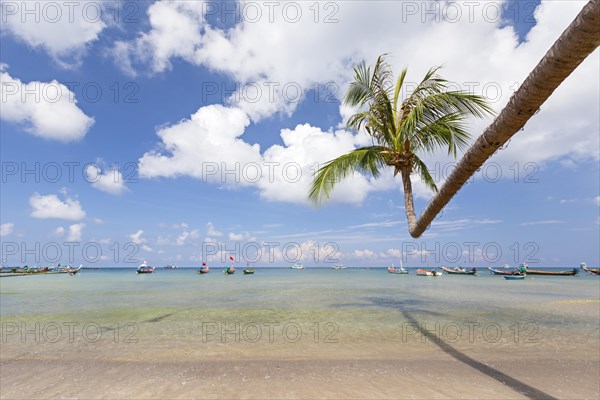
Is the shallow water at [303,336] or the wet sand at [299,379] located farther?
the shallow water at [303,336]

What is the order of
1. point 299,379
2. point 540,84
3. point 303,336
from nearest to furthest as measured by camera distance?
point 540,84, point 299,379, point 303,336

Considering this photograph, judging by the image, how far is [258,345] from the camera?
1087 cm

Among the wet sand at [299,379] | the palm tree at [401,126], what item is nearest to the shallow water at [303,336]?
the wet sand at [299,379]

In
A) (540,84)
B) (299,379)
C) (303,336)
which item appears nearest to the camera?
(540,84)

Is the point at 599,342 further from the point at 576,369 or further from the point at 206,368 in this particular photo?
the point at 206,368

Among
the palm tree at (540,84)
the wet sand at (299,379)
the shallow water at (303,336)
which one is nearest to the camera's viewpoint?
the palm tree at (540,84)

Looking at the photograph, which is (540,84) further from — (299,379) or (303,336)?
(303,336)

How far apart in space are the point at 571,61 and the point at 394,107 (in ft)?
20.8

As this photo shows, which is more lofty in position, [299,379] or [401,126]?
[401,126]

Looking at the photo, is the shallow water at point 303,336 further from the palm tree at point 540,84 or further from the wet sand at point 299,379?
the palm tree at point 540,84

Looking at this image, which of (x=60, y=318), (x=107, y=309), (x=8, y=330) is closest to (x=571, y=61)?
(x=8, y=330)

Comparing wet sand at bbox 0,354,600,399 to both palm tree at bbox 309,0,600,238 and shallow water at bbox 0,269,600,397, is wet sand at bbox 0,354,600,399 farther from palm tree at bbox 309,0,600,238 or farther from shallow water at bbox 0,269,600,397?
palm tree at bbox 309,0,600,238

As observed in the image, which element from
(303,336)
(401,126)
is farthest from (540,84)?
(303,336)

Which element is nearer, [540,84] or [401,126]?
[540,84]
